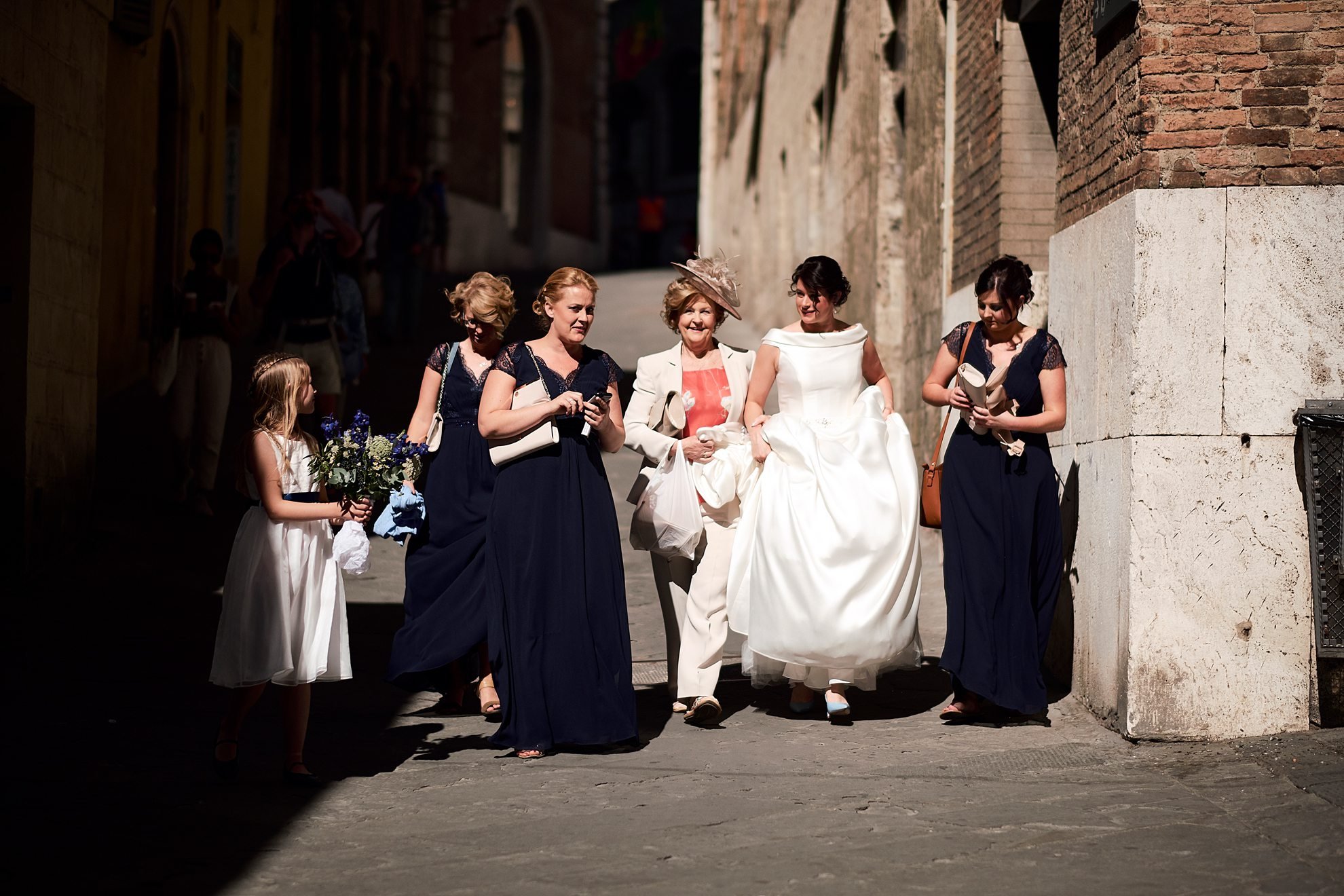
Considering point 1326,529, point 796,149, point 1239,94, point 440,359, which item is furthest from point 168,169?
point 1326,529

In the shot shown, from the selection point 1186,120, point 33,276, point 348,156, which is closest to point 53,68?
point 33,276

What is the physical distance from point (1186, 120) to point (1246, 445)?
127 cm

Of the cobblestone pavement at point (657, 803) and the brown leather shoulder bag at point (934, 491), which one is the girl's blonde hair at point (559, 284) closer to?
the cobblestone pavement at point (657, 803)

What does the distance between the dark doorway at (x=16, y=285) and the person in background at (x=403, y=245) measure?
9.35 m

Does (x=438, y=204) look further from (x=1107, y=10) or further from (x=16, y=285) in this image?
(x=1107, y=10)

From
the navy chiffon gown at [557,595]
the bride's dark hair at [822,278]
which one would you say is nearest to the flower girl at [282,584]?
the navy chiffon gown at [557,595]

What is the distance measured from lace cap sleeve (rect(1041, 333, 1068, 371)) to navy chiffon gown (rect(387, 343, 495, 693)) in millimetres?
2327

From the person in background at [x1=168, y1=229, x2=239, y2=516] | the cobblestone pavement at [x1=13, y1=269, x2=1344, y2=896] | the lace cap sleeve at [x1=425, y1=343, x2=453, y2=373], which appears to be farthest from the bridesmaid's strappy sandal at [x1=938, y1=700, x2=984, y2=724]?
the person in background at [x1=168, y1=229, x2=239, y2=516]

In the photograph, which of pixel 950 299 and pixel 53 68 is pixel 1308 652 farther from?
pixel 53 68

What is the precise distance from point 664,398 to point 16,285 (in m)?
3.92

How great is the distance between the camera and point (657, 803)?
17.2 feet

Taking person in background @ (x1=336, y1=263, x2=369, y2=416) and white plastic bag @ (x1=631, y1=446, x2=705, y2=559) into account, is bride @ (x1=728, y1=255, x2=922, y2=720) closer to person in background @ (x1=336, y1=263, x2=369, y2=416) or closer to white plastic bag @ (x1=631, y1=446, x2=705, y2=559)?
white plastic bag @ (x1=631, y1=446, x2=705, y2=559)

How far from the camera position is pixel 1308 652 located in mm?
6160

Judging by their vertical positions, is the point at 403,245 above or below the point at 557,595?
above
